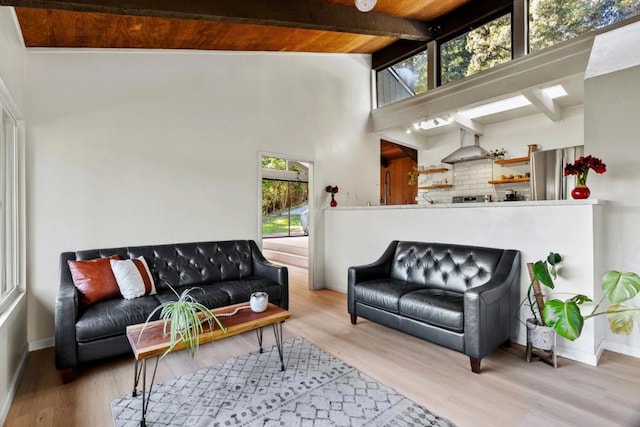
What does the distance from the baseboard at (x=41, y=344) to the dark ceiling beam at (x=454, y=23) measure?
6192 mm

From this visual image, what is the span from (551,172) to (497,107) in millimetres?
1308

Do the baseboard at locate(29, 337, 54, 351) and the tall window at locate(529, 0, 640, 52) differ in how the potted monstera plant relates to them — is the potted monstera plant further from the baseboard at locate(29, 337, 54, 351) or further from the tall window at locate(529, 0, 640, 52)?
the baseboard at locate(29, 337, 54, 351)

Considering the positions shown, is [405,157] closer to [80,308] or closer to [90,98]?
[90,98]

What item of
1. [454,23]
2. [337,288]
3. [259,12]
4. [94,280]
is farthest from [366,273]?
[454,23]

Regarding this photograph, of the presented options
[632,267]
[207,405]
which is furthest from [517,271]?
[207,405]

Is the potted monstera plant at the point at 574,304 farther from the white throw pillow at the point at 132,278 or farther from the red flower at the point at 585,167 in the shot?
the white throw pillow at the point at 132,278

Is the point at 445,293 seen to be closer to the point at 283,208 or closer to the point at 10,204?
the point at 10,204

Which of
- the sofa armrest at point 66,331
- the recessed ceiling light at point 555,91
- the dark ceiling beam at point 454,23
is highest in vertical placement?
the dark ceiling beam at point 454,23

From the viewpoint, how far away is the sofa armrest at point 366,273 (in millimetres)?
3408

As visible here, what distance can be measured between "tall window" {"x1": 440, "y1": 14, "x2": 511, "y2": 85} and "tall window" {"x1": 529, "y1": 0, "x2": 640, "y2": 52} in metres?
0.32

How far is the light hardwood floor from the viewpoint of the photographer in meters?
1.89

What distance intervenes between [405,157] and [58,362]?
8399 millimetres

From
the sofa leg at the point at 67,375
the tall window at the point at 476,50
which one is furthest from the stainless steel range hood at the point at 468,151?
the sofa leg at the point at 67,375

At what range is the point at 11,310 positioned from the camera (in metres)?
2.27
